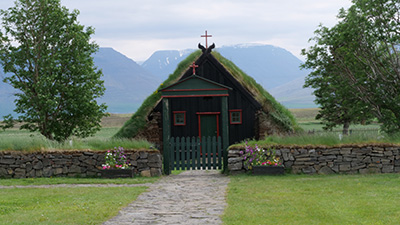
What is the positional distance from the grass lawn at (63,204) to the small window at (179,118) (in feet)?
44.1

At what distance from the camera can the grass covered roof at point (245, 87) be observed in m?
27.3

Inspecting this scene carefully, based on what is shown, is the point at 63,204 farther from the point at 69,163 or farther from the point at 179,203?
the point at 69,163

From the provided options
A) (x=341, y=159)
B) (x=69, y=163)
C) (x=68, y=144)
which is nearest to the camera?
(x=341, y=159)

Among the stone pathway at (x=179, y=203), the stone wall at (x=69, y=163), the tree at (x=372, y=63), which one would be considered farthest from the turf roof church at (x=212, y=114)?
the stone pathway at (x=179, y=203)


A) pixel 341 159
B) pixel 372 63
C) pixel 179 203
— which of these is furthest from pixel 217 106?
pixel 179 203

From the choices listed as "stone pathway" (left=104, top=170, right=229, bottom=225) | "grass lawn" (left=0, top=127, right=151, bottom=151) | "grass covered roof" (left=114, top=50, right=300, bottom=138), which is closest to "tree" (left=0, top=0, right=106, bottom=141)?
"grass covered roof" (left=114, top=50, right=300, bottom=138)

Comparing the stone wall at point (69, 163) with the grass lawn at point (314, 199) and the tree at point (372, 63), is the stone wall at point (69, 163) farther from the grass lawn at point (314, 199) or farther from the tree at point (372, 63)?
the tree at point (372, 63)

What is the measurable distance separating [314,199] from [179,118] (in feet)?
54.2

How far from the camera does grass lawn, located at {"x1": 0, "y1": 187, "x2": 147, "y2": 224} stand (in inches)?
401

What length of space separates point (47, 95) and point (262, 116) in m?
11.4

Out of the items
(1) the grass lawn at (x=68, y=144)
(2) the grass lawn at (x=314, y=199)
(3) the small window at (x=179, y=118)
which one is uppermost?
(3) the small window at (x=179, y=118)

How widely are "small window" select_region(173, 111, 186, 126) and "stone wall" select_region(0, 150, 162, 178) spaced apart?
32.9 feet

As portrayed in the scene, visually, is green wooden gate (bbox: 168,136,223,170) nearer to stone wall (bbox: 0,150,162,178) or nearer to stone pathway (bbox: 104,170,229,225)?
stone wall (bbox: 0,150,162,178)

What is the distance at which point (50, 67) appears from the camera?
82.9 ft
